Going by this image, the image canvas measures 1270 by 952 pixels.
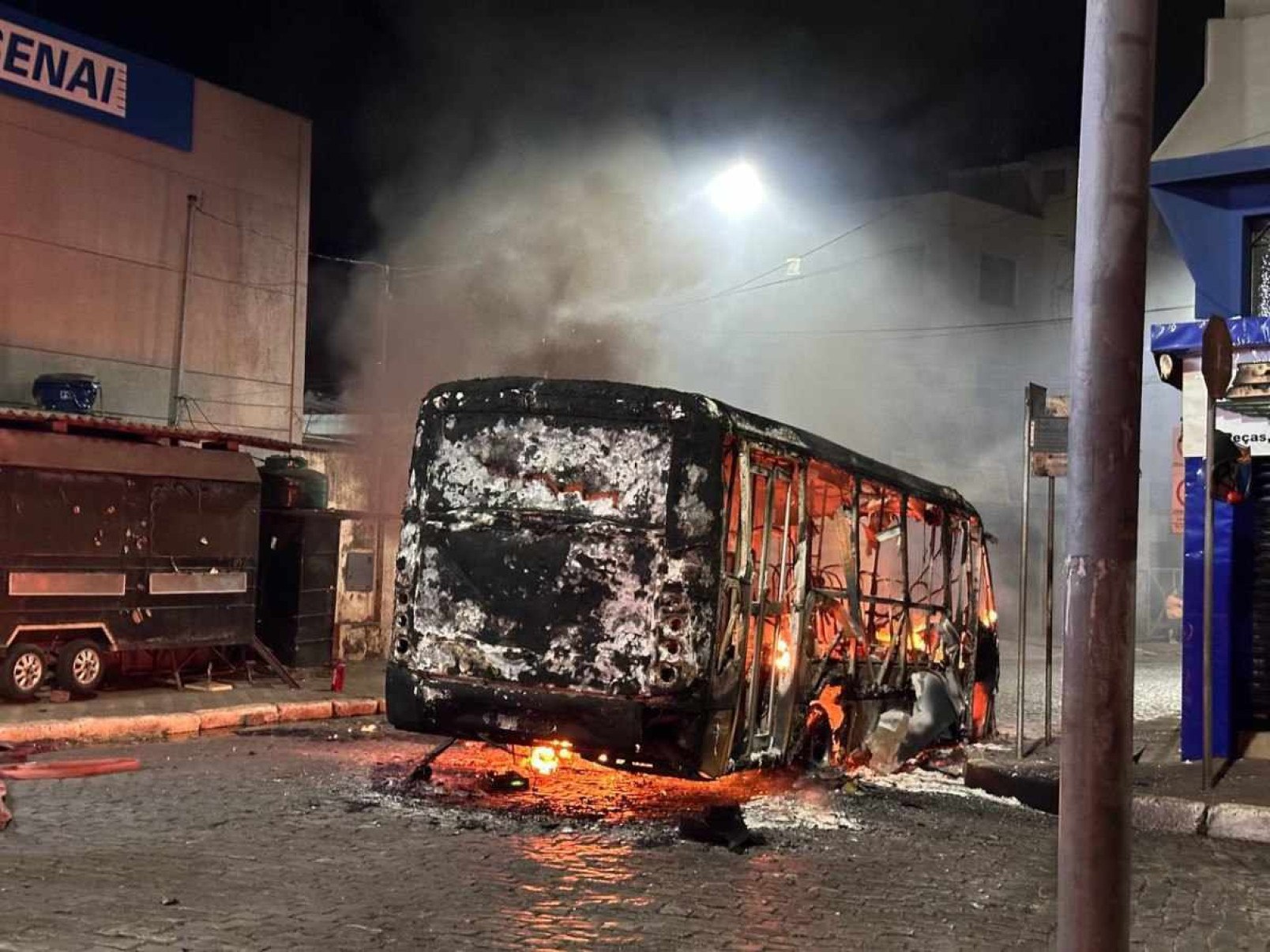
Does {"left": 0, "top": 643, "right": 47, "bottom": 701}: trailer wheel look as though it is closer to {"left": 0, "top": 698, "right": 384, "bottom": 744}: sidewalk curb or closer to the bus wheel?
{"left": 0, "top": 698, "right": 384, "bottom": 744}: sidewalk curb

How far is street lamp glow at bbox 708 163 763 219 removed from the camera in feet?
77.5

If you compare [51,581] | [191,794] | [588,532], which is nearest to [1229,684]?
[588,532]

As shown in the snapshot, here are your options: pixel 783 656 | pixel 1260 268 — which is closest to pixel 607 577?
pixel 783 656

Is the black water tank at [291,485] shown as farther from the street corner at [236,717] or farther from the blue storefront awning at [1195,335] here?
the blue storefront awning at [1195,335]

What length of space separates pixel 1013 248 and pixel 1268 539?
1175 inches

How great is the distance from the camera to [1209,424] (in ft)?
28.8

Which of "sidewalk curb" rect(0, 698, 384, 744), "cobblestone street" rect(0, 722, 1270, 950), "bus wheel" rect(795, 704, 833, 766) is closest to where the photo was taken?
"cobblestone street" rect(0, 722, 1270, 950)

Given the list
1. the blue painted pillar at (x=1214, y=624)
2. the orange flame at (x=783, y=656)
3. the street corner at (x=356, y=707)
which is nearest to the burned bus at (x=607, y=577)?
the orange flame at (x=783, y=656)

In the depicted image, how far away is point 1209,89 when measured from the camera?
11.8 meters

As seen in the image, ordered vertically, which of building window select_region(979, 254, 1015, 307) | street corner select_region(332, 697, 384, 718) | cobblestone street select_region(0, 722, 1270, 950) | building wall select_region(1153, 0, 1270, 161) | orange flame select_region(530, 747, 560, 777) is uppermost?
building window select_region(979, 254, 1015, 307)

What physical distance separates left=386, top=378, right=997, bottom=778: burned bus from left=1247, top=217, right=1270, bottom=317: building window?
5.12 m

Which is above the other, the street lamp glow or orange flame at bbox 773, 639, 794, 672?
the street lamp glow

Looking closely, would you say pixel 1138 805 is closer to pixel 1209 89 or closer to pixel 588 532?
pixel 588 532

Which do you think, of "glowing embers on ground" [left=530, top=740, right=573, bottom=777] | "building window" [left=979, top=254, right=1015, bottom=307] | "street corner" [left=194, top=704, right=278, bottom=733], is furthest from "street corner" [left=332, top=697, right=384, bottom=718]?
"building window" [left=979, top=254, right=1015, bottom=307]
